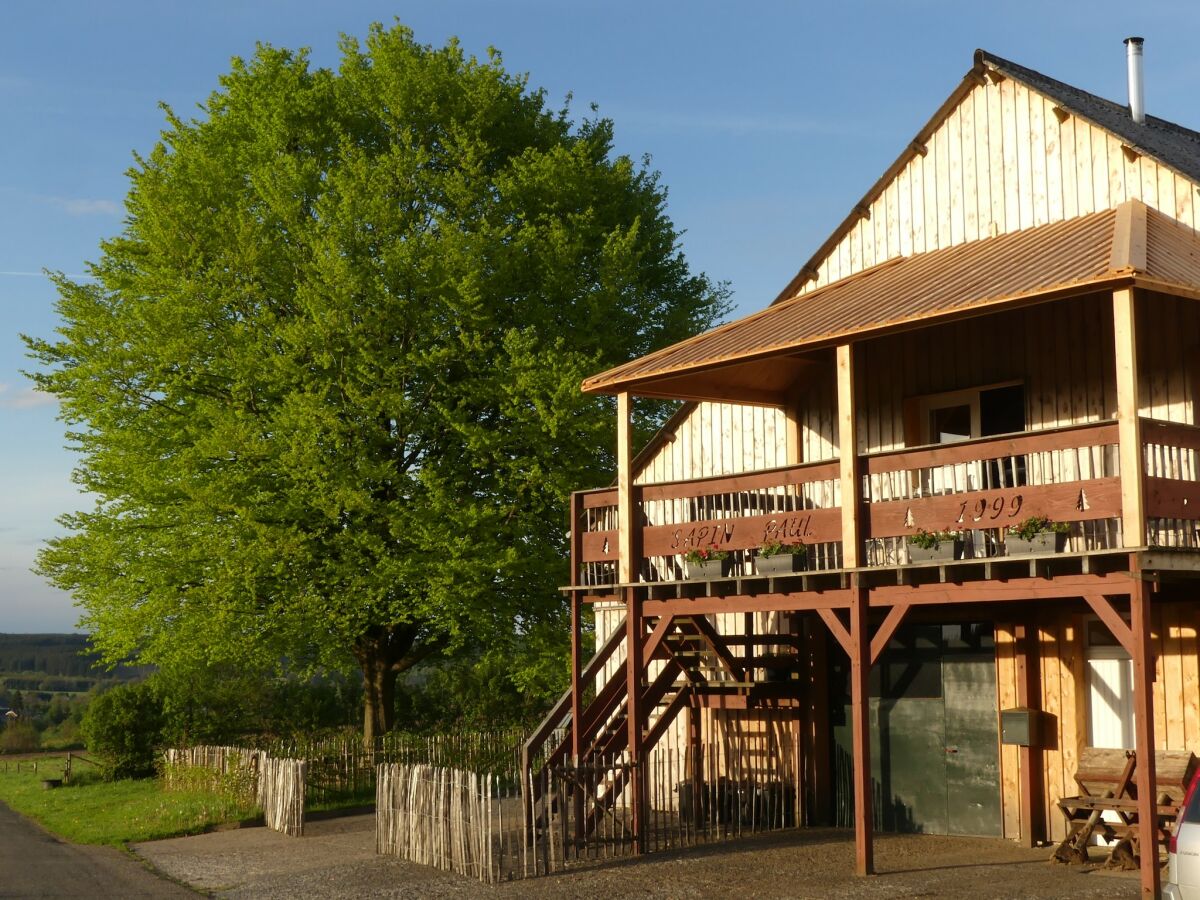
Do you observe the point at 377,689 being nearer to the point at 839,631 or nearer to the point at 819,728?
the point at 819,728

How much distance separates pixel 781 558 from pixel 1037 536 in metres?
3.33

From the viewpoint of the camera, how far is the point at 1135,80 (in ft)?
65.0

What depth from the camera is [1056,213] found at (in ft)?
57.4

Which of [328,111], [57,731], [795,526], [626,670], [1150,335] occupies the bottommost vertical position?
[57,731]

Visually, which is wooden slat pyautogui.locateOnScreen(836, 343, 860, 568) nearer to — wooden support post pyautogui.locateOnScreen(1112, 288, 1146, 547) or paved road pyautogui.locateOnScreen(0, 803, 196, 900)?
wooden support post pyautogui.locateOnScreen(1112, 288, 1146, 547)

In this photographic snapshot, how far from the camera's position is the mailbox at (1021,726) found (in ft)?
53.9

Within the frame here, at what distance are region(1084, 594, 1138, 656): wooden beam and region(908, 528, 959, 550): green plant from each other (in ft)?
4.99

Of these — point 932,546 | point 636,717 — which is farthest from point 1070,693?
point 636,717

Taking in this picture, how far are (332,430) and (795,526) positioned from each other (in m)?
11.5

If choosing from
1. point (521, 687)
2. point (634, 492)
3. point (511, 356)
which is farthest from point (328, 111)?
point (634, 492)

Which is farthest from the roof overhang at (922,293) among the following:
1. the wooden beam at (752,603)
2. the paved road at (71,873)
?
the paved road at (71,873)

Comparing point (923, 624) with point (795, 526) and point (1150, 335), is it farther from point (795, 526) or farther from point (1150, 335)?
point (1150, 335)

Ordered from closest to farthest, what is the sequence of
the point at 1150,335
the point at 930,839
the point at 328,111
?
the point at 1150,335
the point at 930,839
the point at 328,111

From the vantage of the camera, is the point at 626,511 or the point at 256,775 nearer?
the point at 626,511
